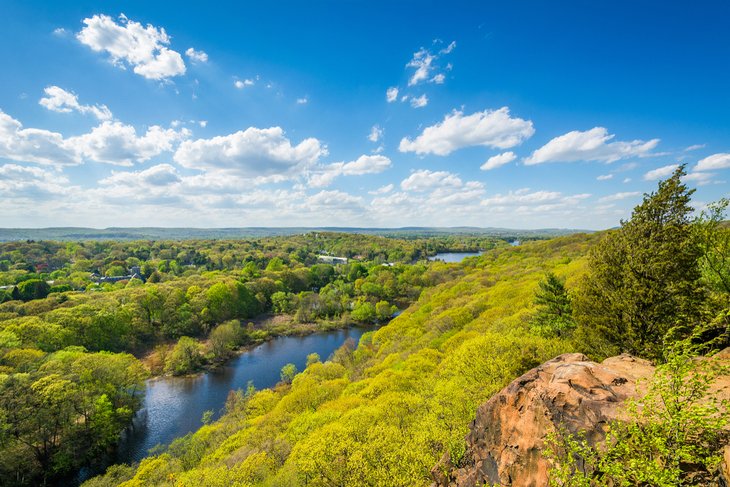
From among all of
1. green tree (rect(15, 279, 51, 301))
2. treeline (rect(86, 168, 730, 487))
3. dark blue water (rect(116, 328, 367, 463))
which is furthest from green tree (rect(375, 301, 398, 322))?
green tree (rect(15, 279, 51, 301))

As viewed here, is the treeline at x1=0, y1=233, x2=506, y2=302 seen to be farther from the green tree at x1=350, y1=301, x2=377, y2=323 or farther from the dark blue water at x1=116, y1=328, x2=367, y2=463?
the green tree at x1=350, y1=301, x2=377, y2=323

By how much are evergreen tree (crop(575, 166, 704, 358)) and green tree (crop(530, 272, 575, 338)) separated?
7.79 m

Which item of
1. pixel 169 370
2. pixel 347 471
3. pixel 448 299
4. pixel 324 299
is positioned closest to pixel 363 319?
pixel 324 299

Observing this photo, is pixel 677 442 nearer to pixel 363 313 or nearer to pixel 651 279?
pixel 651 279

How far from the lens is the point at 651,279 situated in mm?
14453

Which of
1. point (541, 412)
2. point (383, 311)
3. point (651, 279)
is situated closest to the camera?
point (541, 412)

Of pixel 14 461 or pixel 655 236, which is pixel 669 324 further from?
pixel 14 461

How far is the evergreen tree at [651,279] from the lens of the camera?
45.5 feet

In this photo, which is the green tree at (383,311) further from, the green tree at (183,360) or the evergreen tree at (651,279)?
the evergreen tree at (651,279)

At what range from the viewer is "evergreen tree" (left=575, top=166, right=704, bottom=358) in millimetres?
13859

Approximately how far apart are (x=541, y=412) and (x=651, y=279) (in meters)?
9.77

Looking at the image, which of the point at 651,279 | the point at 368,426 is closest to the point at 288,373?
the point at 368,426

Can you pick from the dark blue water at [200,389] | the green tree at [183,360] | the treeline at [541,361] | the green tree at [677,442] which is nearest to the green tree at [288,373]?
the dark blue water at [200,389]

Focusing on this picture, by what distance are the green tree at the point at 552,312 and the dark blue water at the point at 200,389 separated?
43738 mm
